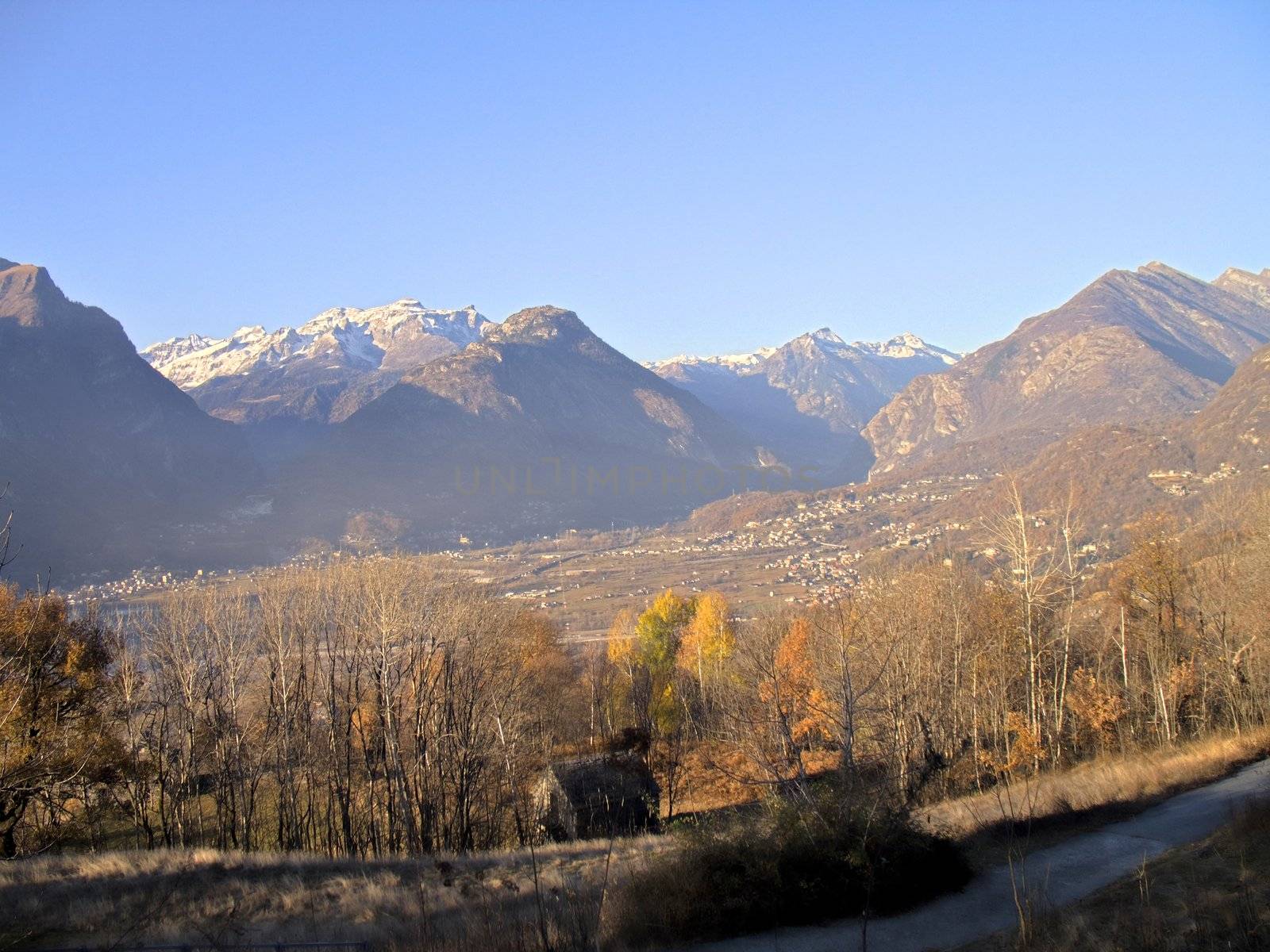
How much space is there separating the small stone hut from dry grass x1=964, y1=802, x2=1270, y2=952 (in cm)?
1778

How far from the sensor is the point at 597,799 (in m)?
→ 27.9

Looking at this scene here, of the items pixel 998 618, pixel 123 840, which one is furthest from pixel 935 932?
pixel 123 840

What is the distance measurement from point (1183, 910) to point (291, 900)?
42.8 ft

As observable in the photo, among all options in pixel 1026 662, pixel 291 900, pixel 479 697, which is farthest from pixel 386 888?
pixel 1026 662

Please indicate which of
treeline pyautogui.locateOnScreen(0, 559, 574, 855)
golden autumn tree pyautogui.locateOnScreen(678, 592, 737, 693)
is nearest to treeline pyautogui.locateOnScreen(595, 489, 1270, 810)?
treeline pyautogui.locateOnScreen(0, 559, 574, 855)

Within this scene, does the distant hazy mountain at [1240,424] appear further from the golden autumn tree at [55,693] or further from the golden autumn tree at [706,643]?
the golden autumn tree at [55,693]

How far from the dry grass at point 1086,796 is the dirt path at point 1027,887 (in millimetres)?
652

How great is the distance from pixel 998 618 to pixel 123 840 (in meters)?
36.8

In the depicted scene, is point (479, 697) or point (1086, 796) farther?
point (479, 697)

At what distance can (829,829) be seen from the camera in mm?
11883

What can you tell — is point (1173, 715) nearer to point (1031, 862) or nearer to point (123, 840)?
point (1031, 862)

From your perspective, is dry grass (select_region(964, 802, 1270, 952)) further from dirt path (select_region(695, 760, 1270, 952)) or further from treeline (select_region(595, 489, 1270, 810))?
treeline (select_region(595, 489, 1270, 810))

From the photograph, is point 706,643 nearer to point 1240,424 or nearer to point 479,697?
point 479,697

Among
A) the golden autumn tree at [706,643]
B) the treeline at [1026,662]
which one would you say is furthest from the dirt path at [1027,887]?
the golden autumn tree at [706,643]
